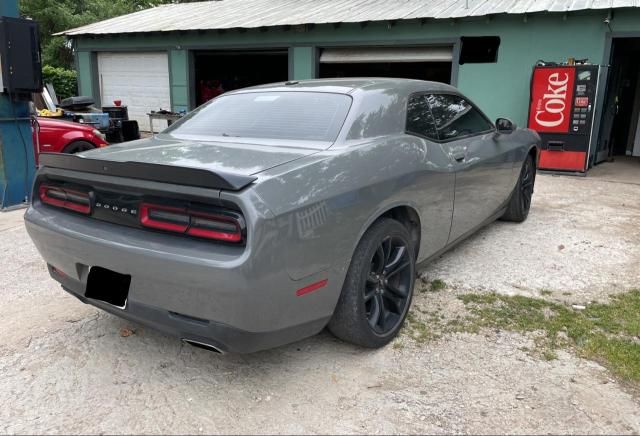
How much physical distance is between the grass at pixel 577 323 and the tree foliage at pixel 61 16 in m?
27.1

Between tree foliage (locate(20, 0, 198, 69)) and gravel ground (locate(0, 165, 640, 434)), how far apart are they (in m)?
26.4

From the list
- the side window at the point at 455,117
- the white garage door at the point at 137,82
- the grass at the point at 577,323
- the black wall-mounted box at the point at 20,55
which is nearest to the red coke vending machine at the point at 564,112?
the side window at the point at 455,117

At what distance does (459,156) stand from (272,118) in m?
1.44

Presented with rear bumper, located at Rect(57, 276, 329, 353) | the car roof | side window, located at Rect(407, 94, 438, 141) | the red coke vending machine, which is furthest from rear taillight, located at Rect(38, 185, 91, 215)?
the red coke vending machine

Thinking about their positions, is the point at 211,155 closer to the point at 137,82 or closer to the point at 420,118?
the point at 420,118

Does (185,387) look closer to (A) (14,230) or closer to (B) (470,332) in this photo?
(B) (470,332)

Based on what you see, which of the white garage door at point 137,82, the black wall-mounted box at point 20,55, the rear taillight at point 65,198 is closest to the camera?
the rear taillight at point 65,198

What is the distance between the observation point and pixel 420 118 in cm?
365

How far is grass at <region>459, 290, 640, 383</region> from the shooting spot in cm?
298

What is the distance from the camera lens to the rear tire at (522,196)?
549 cm

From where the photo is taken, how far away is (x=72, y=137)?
294 inches

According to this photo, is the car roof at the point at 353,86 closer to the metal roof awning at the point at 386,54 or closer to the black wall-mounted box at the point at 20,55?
the black wall-mounted box at the point at 20,55

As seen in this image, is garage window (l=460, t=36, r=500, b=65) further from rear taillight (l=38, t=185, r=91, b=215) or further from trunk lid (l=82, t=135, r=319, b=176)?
rear taillight (l=38, t=185, r=91, b=215)

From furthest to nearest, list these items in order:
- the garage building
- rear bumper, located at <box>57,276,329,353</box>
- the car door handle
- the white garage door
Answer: the white garage door, the garage building, the car door handle, rear bumper, located at <box>57,276,329,353</box>
